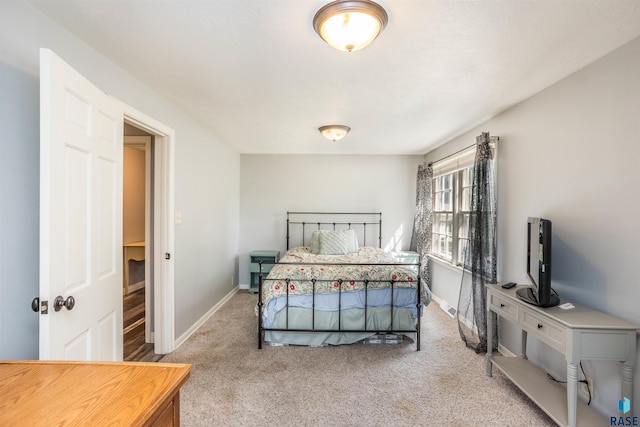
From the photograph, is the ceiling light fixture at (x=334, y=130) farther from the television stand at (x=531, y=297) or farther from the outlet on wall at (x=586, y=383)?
the outlet on wall at (x=586, y=383)

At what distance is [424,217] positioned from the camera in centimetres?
452

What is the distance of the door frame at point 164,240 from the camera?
2.67 m

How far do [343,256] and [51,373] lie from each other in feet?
11.0

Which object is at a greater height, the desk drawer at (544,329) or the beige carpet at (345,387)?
the desk drawer at (544,329)

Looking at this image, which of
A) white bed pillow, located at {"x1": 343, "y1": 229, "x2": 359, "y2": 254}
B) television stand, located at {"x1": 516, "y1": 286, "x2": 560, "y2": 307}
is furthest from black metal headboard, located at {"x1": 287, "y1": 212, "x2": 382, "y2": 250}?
television stand, located at {"x1": 516, "y1": 286, "x2": 560, "y2": 307}

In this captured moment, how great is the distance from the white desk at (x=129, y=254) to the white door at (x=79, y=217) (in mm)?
3073

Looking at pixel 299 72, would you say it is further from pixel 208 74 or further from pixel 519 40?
pixel 519 40

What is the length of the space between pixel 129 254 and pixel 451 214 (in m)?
4.99

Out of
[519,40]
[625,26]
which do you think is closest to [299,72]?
[519,40]

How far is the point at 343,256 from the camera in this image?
4078mm

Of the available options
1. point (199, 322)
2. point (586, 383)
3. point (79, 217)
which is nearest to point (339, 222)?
point (199, 322)

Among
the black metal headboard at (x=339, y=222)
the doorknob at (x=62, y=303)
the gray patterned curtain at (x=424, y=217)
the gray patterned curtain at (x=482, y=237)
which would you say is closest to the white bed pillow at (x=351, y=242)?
the black metal headboard at (x=339, y=222)

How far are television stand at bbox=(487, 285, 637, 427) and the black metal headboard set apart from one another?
2954 millimetres

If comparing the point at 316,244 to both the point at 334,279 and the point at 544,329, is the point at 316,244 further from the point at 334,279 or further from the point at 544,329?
the point at 544,329
